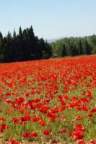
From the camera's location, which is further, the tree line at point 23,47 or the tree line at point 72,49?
the tree line at point 72,49

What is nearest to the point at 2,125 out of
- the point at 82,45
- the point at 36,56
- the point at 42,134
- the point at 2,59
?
the point at 42,134

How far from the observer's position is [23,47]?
237 feet

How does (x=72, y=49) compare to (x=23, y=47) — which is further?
(x=72, y=49)

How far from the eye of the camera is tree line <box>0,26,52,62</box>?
228 feet

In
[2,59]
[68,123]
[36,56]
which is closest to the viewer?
[68,123]

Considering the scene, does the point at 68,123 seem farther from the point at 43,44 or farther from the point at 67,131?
the point at 43,44

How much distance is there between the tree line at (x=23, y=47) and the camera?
69.4 metres

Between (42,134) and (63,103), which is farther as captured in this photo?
(63,103)

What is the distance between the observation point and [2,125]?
29.6 feet

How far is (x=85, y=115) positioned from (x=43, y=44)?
216 feet

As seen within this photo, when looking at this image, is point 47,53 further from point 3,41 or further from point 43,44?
point 3,41

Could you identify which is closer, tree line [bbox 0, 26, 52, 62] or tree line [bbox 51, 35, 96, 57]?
tree line [bbox 0, 26, 52, 62]

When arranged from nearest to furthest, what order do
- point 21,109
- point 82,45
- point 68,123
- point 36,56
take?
point 68,123 < point 21,109 < point 36,56 < point 82,45

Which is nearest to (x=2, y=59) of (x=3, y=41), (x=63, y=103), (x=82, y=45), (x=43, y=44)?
(x=3, y=41)
